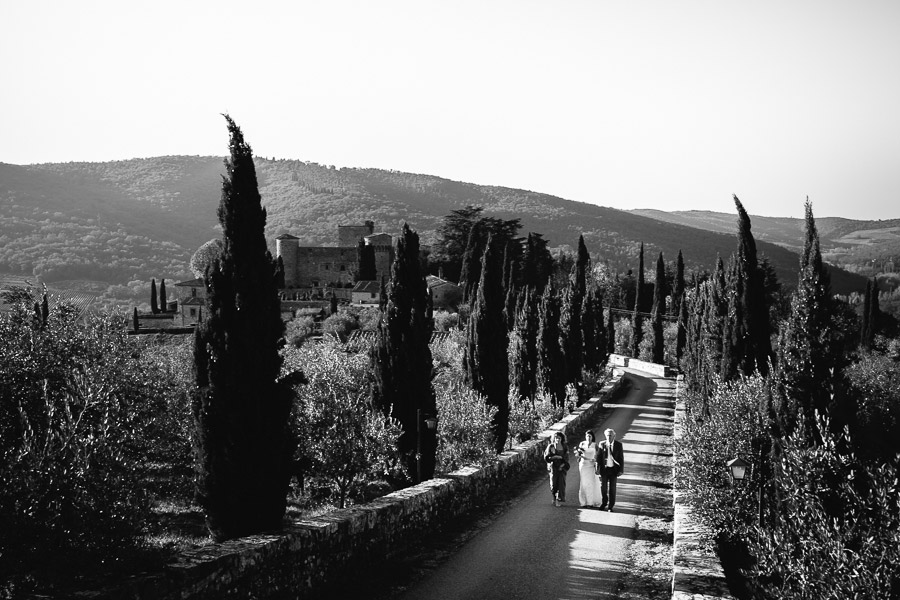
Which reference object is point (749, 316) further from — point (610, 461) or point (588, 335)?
point (588, 335)

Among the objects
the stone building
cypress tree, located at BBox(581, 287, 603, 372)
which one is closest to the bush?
cypress tree, located at BBox(581, 287, 603, 372)

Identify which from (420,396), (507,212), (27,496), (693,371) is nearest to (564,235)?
(507,212)

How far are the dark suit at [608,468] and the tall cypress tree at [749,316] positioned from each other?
794 cm

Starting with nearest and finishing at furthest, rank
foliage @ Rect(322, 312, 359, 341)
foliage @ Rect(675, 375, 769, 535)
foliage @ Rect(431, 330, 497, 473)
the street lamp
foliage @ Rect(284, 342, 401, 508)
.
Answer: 1. the street lamp
2. foliage @ Rect(675, 375, 769, 535)
3. foliage @ Rect(284, 342, 401, 508)
4. foliage @ Rect(431, 330, 497, 473)
5. foliage @ Rect(322, 312, 359, 341)

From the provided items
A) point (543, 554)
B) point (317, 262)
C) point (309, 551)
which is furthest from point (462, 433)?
point (317, 262)

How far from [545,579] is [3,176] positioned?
156 meters

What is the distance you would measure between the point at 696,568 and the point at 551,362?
80.3 ft

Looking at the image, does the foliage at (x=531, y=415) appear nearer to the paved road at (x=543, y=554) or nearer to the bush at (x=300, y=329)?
the paved road at (x=543, y=554)

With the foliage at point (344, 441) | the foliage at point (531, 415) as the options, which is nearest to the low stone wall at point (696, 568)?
the foliage at point (344, 441)

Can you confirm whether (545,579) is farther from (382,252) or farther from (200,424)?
(382,252)

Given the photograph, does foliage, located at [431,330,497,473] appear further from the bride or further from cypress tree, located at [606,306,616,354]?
cypress tree, located at [606,306,616,354]

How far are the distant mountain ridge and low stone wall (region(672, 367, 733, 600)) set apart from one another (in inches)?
4125

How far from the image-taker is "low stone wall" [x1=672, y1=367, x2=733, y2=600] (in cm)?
823

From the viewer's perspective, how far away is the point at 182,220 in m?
157
